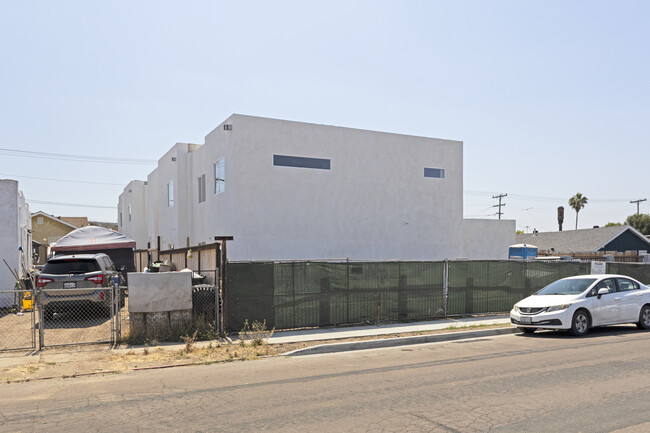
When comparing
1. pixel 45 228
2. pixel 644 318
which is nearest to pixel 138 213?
pixel 45 228

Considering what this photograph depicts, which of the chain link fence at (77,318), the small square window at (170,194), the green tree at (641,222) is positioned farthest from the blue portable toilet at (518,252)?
the green tree at (641,222)

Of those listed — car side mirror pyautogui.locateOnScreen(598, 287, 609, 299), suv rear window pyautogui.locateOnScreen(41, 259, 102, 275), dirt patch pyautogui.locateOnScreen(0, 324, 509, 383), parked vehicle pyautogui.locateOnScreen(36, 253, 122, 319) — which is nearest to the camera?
dirt patch pyautogui.locateOnScreen(0, 324, 509, 383)

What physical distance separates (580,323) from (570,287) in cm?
120

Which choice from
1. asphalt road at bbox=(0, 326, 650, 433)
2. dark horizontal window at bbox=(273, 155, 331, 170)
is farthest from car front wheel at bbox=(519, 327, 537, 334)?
dark horizontal window at bbox=(273, 155, 331, 170)

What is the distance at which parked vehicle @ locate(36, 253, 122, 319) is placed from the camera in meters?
13.3

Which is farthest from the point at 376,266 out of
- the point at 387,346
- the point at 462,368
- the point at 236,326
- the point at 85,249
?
the point at 85,249

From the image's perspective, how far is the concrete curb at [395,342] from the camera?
36.2 ft

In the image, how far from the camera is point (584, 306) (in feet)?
41.7

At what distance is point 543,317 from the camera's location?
40.9 feet

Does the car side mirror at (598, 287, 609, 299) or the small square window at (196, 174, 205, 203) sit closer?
the car side mirror at (598, 287, 609, 299)

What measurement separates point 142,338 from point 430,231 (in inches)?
686

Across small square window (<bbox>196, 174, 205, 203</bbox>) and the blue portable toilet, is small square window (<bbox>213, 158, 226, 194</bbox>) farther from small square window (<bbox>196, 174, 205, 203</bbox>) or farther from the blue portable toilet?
the blue portable toilet

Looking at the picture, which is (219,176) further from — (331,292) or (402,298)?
(402,298)

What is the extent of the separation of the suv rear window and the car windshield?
11.8 metres
